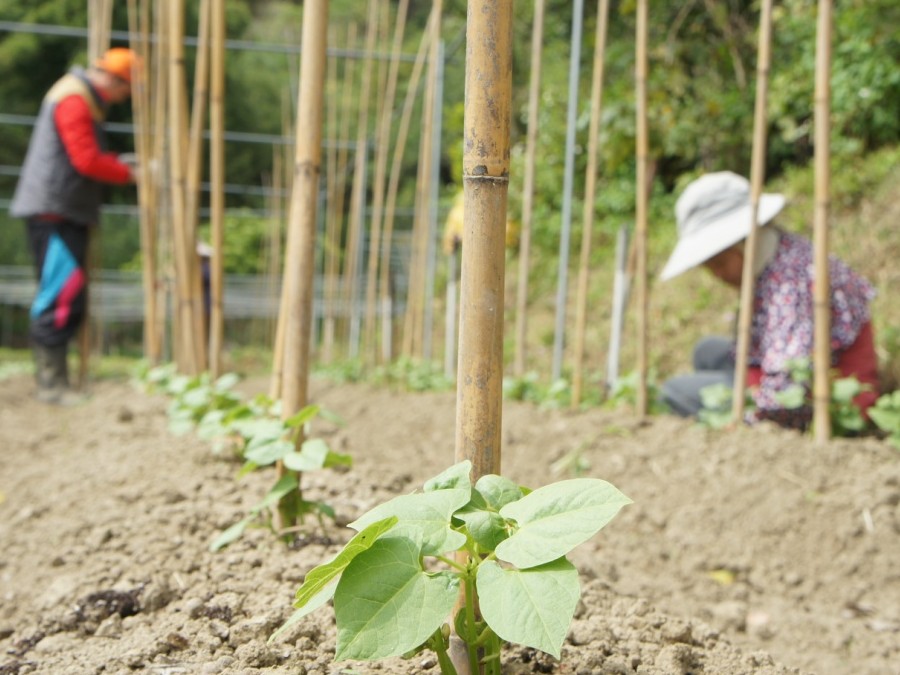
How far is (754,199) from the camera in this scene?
7.54ft

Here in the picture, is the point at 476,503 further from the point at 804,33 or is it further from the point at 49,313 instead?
the point at 804,33

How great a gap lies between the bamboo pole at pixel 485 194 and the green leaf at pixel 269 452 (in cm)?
45

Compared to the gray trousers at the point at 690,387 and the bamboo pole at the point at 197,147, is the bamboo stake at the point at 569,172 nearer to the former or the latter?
the gray trousers at the point at 690,387

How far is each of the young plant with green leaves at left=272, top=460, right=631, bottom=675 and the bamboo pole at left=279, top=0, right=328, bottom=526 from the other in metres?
0.60

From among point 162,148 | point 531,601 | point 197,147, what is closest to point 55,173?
point 162,148

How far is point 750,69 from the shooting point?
21.3 feet

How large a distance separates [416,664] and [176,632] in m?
0.27

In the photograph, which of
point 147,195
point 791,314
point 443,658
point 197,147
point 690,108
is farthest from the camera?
point 690,108

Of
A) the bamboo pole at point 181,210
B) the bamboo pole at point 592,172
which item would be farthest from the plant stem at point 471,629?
the bamboo pole at point 181,210

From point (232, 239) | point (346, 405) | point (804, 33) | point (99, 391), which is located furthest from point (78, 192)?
point (232, 239)

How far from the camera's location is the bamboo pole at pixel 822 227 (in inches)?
82.2

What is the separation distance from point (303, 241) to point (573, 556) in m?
0.79

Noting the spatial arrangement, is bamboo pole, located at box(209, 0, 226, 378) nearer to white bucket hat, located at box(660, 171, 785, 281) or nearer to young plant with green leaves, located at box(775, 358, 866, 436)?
white bucket hat, located at box(660, 171, 785, 281)

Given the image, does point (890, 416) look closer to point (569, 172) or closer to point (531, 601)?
point (569, 172)
